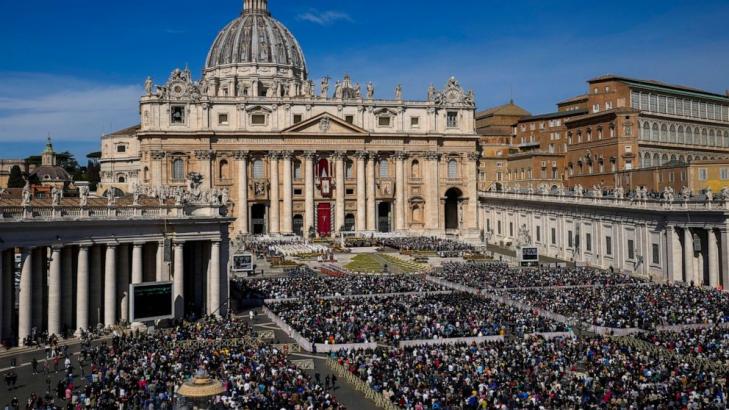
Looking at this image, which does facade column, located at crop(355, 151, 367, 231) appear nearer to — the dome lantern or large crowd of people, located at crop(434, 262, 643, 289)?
large crowd of people, located at crop(434, 262, 643, 289)

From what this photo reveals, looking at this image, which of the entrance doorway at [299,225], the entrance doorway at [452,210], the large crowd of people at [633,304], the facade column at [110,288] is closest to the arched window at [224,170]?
the entrance doorway at [299,225]

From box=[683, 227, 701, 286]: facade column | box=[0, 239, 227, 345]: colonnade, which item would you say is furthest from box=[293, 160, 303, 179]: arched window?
box=[683, 227, 701, 286]: facade column

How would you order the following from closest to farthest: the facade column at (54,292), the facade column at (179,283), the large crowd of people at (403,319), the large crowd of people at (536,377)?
the large crowd of people at (536,377) < the large crowd of people at (403,319) < the facade column at (54,292) < the facade column at (179,283)

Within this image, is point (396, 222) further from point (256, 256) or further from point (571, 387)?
point (571, 387)

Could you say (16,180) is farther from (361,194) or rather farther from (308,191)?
(361,194)

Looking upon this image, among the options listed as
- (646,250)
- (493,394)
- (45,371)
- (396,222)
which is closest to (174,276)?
(45,371)

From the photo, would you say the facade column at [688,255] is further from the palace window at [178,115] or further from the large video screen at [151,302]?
the palace window at [178,115]

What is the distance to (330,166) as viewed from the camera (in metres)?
101

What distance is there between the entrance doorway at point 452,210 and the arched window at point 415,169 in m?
5.33

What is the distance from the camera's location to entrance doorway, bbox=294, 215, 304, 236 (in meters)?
101

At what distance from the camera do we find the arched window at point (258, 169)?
9925 cm

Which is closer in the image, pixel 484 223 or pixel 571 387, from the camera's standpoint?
pixel 571 387

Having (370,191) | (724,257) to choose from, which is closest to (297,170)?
(370,191)

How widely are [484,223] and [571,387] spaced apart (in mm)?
81359
